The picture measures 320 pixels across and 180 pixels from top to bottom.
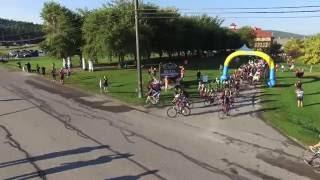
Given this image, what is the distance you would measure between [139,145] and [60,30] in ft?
166

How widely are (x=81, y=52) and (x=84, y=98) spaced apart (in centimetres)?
3187

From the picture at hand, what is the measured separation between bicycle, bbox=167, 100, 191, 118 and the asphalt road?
69cm

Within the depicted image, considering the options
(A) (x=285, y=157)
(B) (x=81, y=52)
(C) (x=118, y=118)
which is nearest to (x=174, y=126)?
(C) (x=118, y=118)

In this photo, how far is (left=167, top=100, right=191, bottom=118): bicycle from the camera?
2744 centimetres

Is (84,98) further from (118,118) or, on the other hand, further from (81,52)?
(81,52)

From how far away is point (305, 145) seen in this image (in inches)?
786

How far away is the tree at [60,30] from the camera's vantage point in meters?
66.2

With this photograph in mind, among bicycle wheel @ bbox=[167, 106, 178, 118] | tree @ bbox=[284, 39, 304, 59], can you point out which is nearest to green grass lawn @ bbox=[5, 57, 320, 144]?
bicycle wheel @ bbox=[167, 106, 178, 118]

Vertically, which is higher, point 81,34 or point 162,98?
point 81,34

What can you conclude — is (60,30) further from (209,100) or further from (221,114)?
(221,114)

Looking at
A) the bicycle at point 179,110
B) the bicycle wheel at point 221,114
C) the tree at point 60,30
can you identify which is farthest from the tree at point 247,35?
the bicycle at point 179,110

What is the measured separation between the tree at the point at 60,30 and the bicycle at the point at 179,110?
41206 mm

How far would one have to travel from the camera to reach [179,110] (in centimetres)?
2775

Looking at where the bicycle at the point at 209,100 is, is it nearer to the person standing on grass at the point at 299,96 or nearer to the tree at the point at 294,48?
the person standing on grass at the point at 299,96
